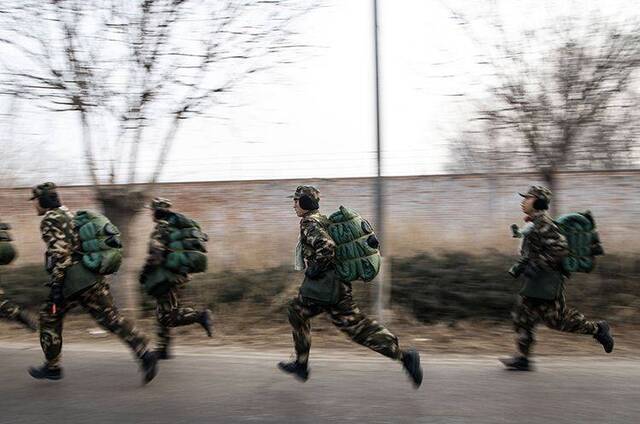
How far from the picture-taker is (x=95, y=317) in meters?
5.29

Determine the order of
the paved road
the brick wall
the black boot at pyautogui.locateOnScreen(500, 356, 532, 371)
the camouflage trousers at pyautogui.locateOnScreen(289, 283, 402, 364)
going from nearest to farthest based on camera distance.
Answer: the paved road < the camouflage trousers at pyautogui.locateOnScreen(289, 283, 402, 364) < the black boot at pyautogui.locateOnScreen(500, 356, 532, 371) < the brick wall

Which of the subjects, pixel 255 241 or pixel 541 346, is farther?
pixel 255 241

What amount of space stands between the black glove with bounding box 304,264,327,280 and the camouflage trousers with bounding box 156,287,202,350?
1.63 metres

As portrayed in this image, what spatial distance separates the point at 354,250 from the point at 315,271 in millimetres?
354

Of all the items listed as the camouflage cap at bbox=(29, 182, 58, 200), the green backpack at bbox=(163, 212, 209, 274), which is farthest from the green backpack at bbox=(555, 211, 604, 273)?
the camouflage cap at bbox=(29, 182, 58, 200)

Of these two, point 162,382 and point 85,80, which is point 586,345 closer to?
point 162,382

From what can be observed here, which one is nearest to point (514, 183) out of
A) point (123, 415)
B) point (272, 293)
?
point (272, 293)

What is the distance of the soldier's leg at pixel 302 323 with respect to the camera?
5.05m

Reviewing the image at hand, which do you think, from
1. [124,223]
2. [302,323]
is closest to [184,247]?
[302,323]

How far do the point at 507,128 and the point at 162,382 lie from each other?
18.1 ft

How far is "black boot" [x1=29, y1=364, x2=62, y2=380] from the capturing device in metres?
5.24

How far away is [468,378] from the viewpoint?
531cm

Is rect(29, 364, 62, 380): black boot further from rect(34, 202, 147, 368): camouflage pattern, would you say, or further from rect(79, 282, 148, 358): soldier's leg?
rect(79, 282, 148, 358): soldier's leg

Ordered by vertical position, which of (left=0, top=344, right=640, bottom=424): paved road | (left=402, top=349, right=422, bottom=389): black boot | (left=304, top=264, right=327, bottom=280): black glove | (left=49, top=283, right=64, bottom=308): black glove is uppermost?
(left=304, top=264, right=327, bottom=280): black glove
